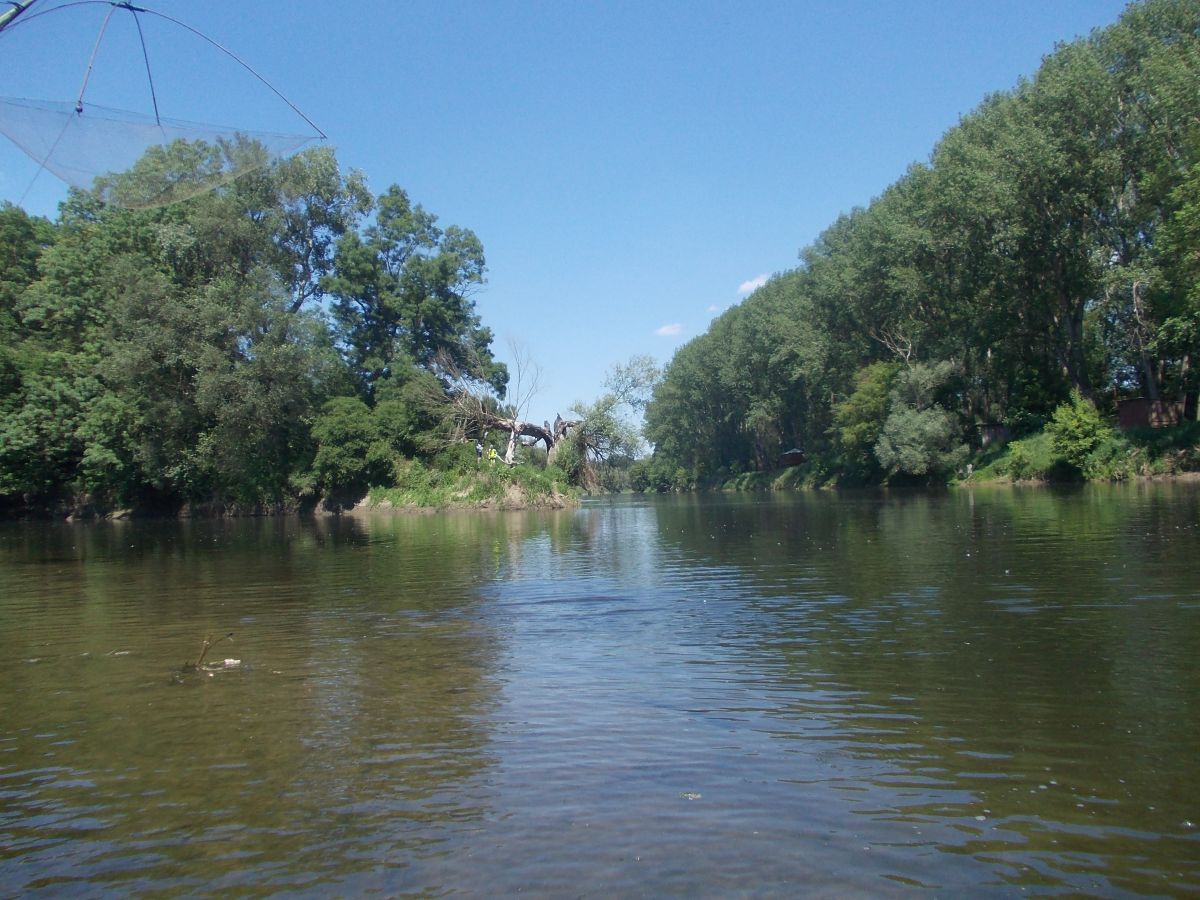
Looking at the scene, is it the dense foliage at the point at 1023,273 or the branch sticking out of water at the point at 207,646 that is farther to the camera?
the dense foliage at the point at 1023,273

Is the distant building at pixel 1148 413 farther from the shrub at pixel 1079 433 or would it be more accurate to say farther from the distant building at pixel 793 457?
the distant building at pixel 793 457

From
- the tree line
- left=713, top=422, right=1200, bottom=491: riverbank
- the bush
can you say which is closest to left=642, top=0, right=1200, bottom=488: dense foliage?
left=713, top=422, right=1200, bottom=491: riverbank

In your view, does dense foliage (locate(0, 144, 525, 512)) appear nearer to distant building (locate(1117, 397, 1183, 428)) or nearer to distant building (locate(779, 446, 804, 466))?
distant building (locate(1117, 397, 1183, 428))

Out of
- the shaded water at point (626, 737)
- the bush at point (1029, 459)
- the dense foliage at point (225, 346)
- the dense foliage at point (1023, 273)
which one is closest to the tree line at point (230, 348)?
the dense foliage at point (225, 346)

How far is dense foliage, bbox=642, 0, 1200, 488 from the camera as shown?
45.2 metres

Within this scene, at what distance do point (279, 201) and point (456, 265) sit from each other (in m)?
13.1

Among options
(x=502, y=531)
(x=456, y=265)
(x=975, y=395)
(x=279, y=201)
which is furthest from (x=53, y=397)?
(x=975, y=395)

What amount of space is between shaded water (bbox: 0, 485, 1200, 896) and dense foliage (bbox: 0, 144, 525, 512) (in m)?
39.2

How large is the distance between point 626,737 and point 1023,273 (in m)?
56.8

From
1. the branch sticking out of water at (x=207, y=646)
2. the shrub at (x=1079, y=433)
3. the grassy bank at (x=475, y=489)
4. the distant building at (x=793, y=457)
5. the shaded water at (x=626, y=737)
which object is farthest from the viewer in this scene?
the distant building at (x=793, y=457)

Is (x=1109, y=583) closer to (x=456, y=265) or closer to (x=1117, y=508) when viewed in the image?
(x=1117, y=508)

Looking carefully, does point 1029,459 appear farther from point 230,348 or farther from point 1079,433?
point 230,348

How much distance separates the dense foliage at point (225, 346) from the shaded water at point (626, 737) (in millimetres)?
39194

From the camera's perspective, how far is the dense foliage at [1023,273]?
4519 centimetres
